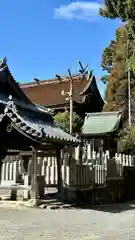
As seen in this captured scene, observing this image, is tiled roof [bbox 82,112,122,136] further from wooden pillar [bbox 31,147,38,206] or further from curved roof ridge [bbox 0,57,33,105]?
wooden pillar [bbox 31,147,38,206]

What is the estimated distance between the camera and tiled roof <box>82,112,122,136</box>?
89.0 ft

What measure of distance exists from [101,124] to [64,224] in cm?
1922

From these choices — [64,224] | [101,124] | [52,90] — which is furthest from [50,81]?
[64,224]

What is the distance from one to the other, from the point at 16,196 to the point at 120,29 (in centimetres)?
2804

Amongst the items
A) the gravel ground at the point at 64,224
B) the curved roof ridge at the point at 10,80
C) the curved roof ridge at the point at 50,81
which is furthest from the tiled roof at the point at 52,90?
the gravel ground at the point at 64,224

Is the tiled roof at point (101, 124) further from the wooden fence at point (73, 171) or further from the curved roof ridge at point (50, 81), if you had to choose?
the wooden fence at point (73, 171)

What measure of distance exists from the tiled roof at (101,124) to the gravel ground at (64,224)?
15.1m

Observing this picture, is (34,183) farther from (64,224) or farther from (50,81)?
(50,81)

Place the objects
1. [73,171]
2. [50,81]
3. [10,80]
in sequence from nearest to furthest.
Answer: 1. [73,171]
2. [10,80]
3. [50,81]

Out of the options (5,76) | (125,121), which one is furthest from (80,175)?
(125,121)

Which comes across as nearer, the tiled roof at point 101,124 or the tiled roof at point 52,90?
the tiled roof at point 101,124

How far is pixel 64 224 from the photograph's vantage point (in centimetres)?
887

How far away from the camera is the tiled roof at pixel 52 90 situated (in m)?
34.0

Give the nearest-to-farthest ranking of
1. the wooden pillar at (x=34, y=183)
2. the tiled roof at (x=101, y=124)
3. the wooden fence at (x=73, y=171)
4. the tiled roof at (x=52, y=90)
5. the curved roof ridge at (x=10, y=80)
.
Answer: the wooden pillar at (x=34, y=183) < the wooden fence at (x=73, y=171) < the curved roof ridge at (x=10, y=80) < the tiled roof at (x=101, y=124) < the tiled roof at (x=52, y=90)
